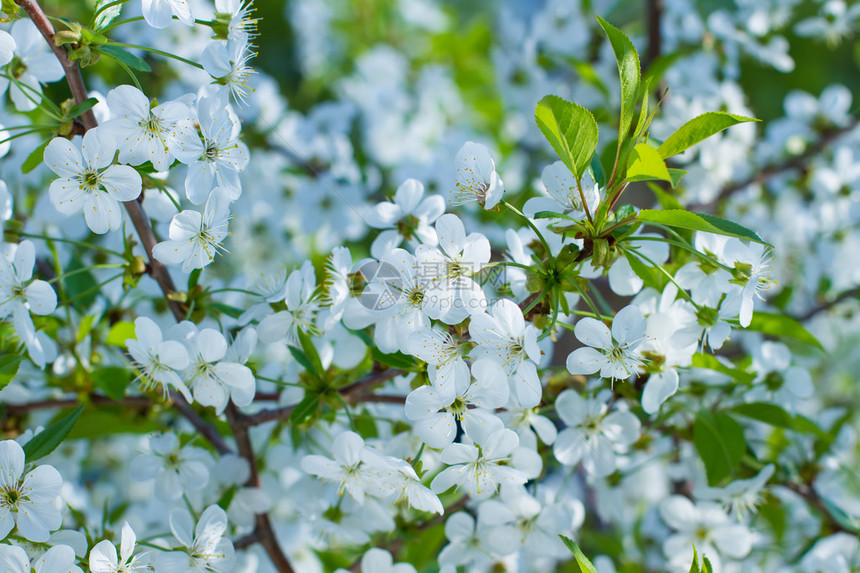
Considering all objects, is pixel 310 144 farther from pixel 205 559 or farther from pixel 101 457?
pixel 205 559

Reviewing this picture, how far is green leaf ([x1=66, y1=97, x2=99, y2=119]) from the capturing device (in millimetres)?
673

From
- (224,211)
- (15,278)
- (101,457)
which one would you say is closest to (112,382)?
(15,278)

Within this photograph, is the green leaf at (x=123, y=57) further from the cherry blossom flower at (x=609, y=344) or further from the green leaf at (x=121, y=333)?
the cherry blossom flower at (x=609, y=344)

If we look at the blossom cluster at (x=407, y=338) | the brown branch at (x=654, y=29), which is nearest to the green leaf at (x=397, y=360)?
the blossom cluster at (x=407, y=338)

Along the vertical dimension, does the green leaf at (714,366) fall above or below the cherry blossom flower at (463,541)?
above

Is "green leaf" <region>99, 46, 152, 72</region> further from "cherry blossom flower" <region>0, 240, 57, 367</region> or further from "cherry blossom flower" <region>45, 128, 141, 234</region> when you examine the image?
"cherry blossom flower" <region>0, 240, 57, 367</region>

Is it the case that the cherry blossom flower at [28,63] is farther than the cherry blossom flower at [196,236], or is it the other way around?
the cherry blossom flower at [28,63]

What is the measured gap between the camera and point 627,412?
0.82 m

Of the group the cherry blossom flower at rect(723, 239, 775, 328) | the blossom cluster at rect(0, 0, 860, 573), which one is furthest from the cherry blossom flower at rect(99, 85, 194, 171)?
the cherry blossom flower at rect(723, 239, 775, 328)

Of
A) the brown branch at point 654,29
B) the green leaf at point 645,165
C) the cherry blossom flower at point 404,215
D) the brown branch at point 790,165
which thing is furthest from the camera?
the brown branch at point 654,29

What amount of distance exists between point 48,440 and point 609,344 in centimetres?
61

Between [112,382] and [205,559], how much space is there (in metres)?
0.25

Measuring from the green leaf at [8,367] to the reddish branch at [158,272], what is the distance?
0.17 meters

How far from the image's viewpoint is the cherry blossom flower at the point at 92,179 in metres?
0.67
